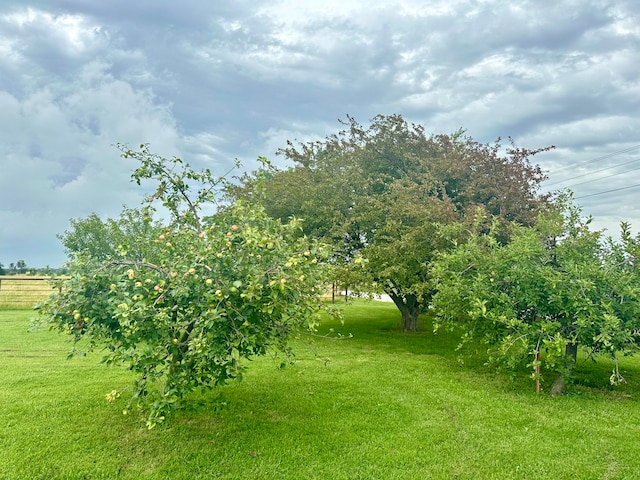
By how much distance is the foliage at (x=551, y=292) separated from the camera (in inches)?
245

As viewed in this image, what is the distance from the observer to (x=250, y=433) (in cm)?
508

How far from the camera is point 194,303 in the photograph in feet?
13.0

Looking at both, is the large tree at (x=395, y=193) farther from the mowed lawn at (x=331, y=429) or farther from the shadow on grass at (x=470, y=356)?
the mowed lawn at (x=331, y=429)

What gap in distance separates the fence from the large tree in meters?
13.7

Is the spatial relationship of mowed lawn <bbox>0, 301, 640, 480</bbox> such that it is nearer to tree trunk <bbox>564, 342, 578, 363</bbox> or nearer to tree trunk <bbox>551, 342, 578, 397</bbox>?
tree trunk <bbox>551, 342, 578, 397</bbox>

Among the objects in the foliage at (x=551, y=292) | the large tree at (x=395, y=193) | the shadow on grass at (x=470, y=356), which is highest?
the large tree at (x=395, y=193)

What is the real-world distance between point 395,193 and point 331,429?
726 centimetres

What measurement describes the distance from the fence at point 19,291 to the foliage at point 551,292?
1947cm

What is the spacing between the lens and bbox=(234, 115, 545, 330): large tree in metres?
10.7

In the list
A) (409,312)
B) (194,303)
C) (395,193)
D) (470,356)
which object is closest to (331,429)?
(194,303)

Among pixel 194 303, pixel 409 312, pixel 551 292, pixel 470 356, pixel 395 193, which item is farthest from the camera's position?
pixel 409 312

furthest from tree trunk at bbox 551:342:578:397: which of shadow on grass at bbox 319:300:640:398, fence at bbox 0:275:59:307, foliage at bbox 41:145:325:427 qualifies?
fence at bbox 0:275:59:307

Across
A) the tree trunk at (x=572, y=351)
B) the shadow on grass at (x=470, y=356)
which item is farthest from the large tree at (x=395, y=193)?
the tree trunk at (x=572, y=351)

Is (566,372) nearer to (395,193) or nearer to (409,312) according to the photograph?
(395,193)
